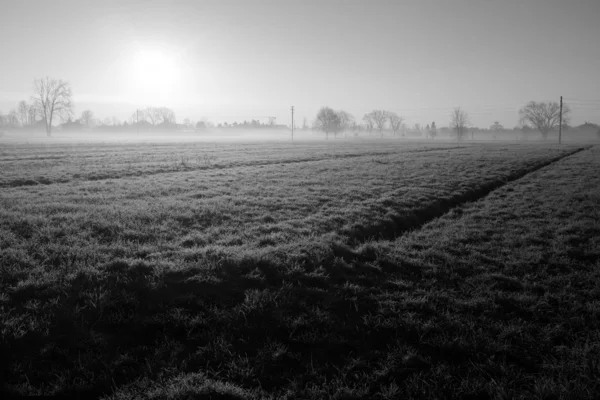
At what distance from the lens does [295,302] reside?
5.14 metres

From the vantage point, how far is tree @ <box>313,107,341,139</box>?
14800 centimetres

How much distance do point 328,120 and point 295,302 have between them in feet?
488

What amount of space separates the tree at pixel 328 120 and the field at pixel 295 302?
463 ft

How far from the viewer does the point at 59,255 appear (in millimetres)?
6504

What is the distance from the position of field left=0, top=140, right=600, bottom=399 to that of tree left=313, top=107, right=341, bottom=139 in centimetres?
14123

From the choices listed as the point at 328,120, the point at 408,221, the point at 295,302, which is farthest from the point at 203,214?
the point at 328,120

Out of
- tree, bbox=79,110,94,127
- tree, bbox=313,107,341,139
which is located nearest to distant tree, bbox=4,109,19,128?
tree, bbox=79,110,94,127

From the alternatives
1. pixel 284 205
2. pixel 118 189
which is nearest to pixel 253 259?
pixel 284 205

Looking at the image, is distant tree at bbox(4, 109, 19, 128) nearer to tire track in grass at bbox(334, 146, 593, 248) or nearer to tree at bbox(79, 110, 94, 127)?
tree at bbox(79, 110, 94, 127)

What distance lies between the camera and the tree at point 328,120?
486ft

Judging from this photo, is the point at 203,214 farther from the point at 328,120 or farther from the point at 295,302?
the point at 328,120

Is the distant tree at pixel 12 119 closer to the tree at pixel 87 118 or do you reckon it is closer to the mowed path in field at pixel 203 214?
the tree at pixel 87 118

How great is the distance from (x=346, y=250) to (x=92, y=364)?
509 centimetres

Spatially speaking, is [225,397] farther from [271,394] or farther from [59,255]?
[59,255]
